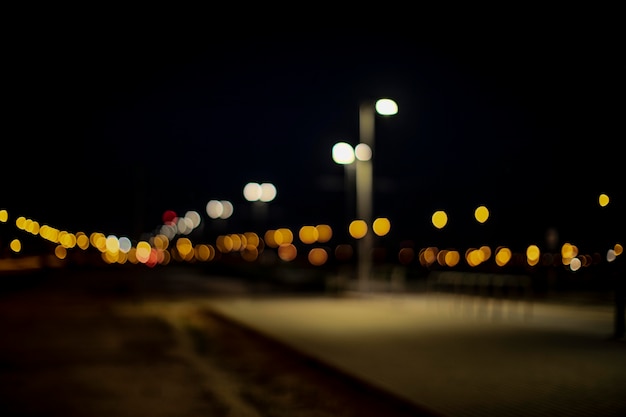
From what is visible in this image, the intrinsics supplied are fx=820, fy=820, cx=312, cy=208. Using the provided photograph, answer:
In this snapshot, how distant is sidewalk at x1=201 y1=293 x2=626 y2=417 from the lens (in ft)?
31.4

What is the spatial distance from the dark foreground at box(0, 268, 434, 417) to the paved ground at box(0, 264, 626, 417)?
3 centimetres

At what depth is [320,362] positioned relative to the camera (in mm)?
12938

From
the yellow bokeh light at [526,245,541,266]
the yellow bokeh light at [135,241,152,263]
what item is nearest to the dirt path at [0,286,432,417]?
Result: the yellow bokeh light at [135,241,152,263]

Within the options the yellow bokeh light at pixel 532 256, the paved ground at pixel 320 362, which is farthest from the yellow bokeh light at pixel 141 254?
the yellow bokeh light at pixel 532 256

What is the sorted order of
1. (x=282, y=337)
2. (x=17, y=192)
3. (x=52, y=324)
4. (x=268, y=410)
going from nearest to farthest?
(x=268, y=410), (x=282, y=337), (x=52, y=324), (x=17, y=192)

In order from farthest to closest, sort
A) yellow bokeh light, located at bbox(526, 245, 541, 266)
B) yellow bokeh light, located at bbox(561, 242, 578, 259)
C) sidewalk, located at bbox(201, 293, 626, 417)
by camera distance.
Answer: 1. yellow bokeh light, located at bbox(526, 245, 541, 266)
2. yellow bokeh light, located at bbox(561, 242, 578, 259)
3. sidewalk, located at bbox(201, 293, 626, 417)

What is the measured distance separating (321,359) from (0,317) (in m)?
13.3

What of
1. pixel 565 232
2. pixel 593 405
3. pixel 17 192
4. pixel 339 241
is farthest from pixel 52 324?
pixel 339 241

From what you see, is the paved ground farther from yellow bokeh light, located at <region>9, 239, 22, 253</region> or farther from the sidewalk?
yellow bokeh light, located at <region>9, 239, 22, 253</region>

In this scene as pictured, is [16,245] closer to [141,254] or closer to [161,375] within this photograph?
[141,254]

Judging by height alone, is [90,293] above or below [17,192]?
below

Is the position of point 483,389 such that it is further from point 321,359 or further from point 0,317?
point 0,317

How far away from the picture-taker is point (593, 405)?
9.07 metres

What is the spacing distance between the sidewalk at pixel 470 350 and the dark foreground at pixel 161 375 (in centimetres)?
43
